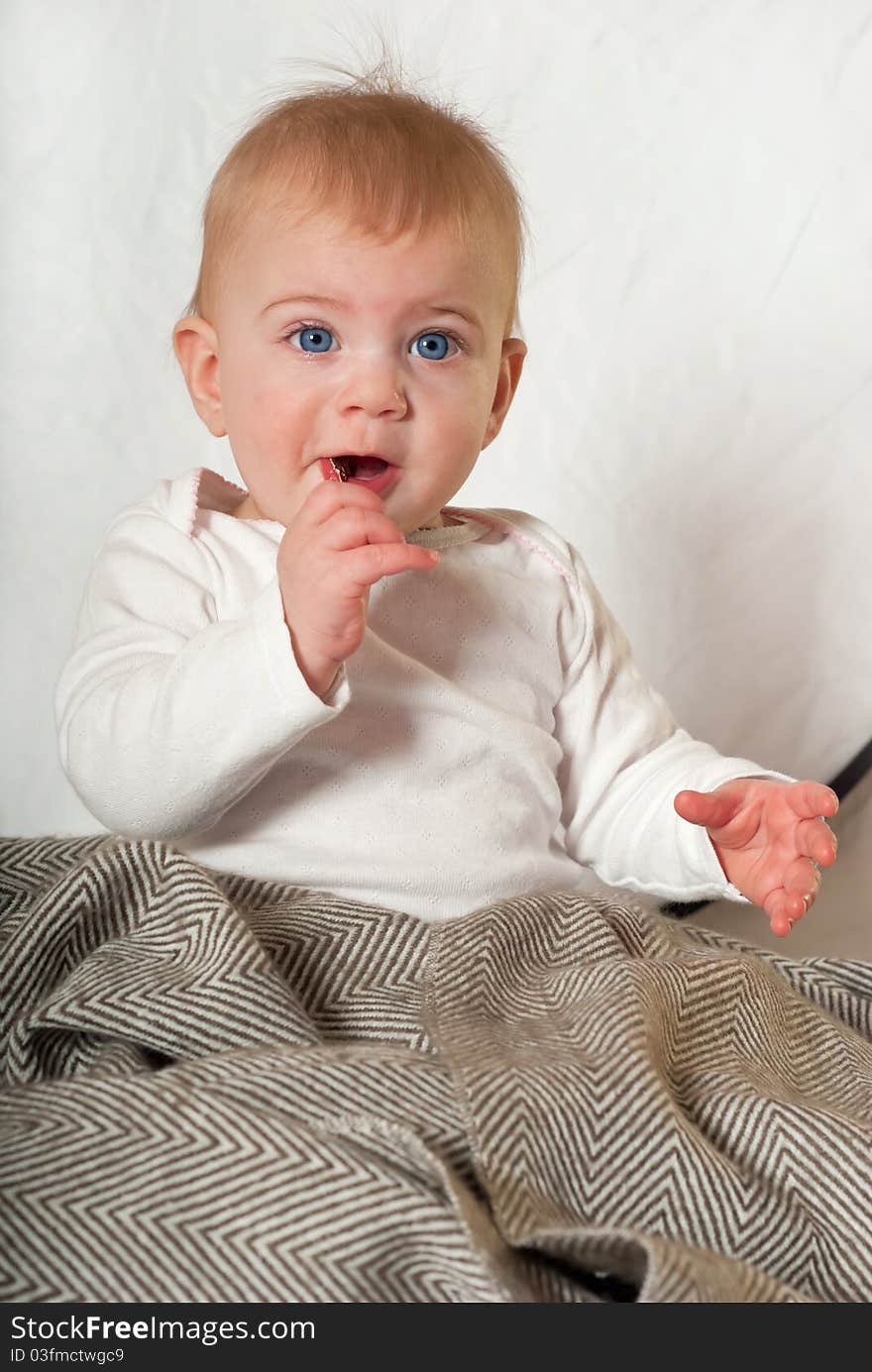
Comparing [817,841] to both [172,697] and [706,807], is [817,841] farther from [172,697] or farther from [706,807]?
[172,697]

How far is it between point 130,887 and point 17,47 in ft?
3.38

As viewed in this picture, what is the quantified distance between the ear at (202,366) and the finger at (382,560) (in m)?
0.28

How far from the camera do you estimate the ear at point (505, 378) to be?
1135 millimetres

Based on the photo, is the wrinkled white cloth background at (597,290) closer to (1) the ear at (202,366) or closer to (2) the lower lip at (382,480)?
(1) the ear at (202,366)

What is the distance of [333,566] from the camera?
821 mm

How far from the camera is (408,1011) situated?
0.77 metres

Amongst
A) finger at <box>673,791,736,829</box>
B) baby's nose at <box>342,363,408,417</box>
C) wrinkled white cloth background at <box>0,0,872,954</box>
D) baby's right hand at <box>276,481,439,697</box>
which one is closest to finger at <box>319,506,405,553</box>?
baby's right hand at <box>276,481,439,697</box>

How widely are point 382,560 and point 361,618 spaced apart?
0.04m

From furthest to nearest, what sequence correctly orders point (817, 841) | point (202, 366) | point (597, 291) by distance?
1. point (597, 291)
2. point (202, 366)
3. point (817, 841)

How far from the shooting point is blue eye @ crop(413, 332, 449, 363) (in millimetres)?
983

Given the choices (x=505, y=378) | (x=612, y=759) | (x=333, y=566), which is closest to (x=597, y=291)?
(x=505, y=378)

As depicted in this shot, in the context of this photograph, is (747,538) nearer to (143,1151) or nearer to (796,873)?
(796,873)

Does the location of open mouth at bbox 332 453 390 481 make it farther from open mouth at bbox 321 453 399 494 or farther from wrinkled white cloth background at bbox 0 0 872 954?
wrinkled white cloth background at bbox 0 0 872 954

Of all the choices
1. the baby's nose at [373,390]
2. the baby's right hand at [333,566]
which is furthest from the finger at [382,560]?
the baby's nose at [373,390]
